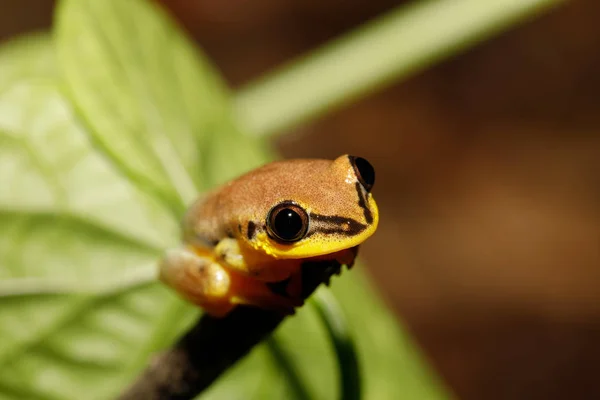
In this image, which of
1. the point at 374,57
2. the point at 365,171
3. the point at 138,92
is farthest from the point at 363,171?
the point at 374,57

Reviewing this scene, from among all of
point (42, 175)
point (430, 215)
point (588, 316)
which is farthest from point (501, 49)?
point (42, 175)

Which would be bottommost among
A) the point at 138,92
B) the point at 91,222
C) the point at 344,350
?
the point at 344,350

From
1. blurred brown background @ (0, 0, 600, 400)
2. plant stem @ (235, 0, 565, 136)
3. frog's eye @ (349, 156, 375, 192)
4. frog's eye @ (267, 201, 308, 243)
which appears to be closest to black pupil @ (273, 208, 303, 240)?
frog's eye @ (267, 201, 308, 243)

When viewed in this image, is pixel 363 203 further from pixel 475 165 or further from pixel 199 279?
pixel 475 165

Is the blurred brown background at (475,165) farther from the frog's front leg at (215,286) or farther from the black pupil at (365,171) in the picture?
the black pupil at (365,171)

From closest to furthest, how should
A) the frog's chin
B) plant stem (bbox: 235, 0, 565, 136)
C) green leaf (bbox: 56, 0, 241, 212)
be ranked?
the frog's chin
green leaf (bbox: 56, 0, 241, 212)
plant stem (bbox: 235, 0, 565, 136)

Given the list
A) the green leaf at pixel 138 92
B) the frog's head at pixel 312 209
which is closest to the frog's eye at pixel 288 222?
the frog's head at pixel 312 209

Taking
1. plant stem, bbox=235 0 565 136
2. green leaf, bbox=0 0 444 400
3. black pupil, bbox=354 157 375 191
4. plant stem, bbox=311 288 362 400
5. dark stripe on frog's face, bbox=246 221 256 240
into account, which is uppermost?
plant stem, bbox=235 0 565 136

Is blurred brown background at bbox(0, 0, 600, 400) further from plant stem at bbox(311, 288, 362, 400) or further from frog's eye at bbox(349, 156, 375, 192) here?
frog's eye at bbox(349, 156, 375, 192)
